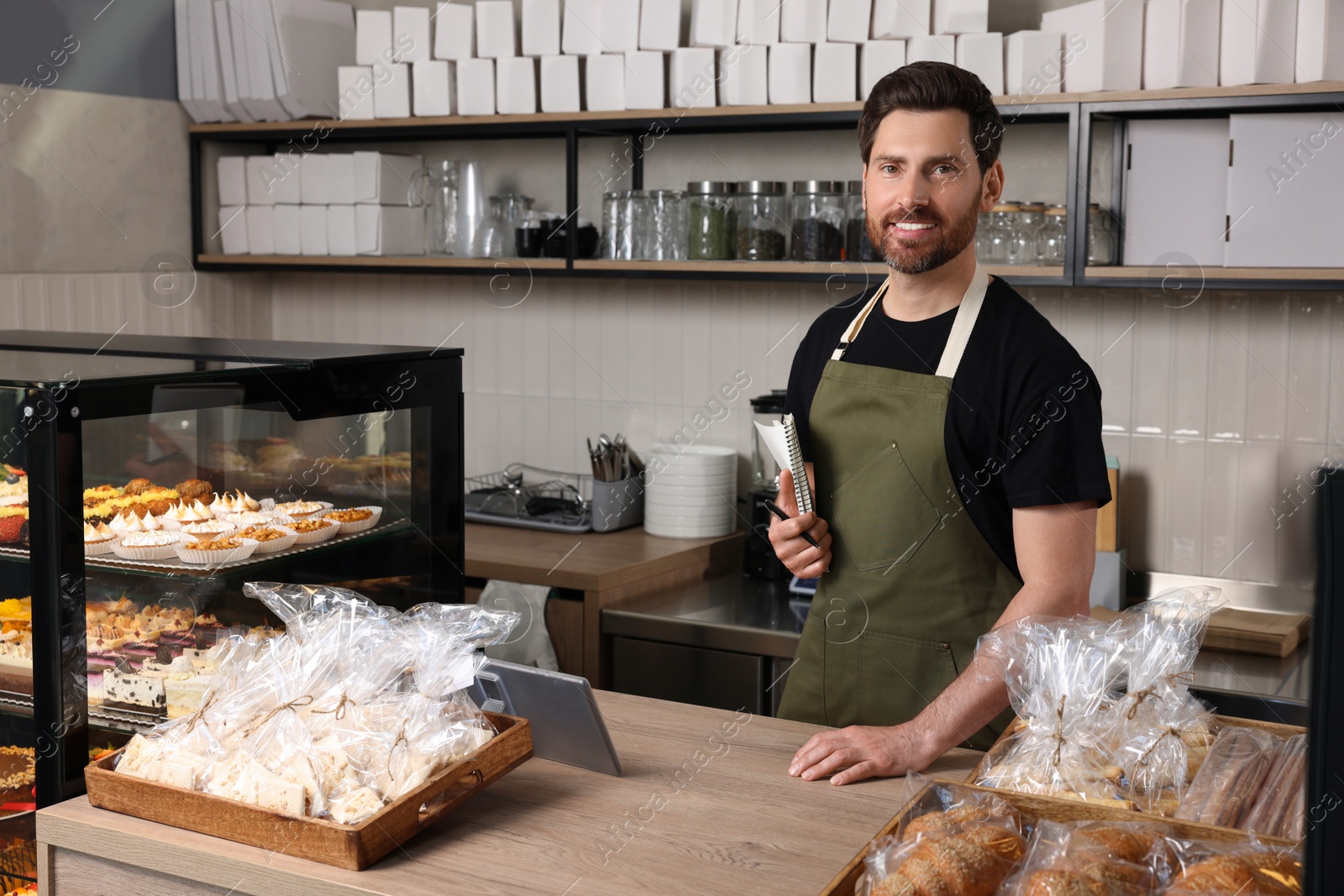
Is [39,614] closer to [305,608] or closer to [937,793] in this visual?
[305,608]

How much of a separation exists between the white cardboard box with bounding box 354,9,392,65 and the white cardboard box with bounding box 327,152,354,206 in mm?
279

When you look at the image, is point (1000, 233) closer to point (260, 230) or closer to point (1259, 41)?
point (1259, 41)

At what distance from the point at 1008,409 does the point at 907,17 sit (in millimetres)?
1440

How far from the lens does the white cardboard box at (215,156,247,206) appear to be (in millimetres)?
3893

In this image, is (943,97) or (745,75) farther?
(745,75)

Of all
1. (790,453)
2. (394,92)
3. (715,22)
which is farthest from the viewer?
(394,92)

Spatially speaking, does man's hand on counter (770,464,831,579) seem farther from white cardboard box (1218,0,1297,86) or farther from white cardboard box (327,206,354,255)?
white cardboard box (327,206,354,255)

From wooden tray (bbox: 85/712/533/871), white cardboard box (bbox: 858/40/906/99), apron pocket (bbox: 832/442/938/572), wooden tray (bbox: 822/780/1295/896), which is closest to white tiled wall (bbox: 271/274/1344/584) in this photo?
white cardboard box (bbox: 858/40/906/99)

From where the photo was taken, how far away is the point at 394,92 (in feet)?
11.7

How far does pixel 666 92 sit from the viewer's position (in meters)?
3.26

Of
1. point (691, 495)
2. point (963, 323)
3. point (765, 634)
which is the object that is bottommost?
point (765, 634)

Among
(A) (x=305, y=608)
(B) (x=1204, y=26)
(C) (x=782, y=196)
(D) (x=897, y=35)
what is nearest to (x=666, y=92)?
(C) (x=782, y=196)

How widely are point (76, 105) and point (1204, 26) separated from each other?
9.43 feet

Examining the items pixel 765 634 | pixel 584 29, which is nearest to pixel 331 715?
pixel 765 634
